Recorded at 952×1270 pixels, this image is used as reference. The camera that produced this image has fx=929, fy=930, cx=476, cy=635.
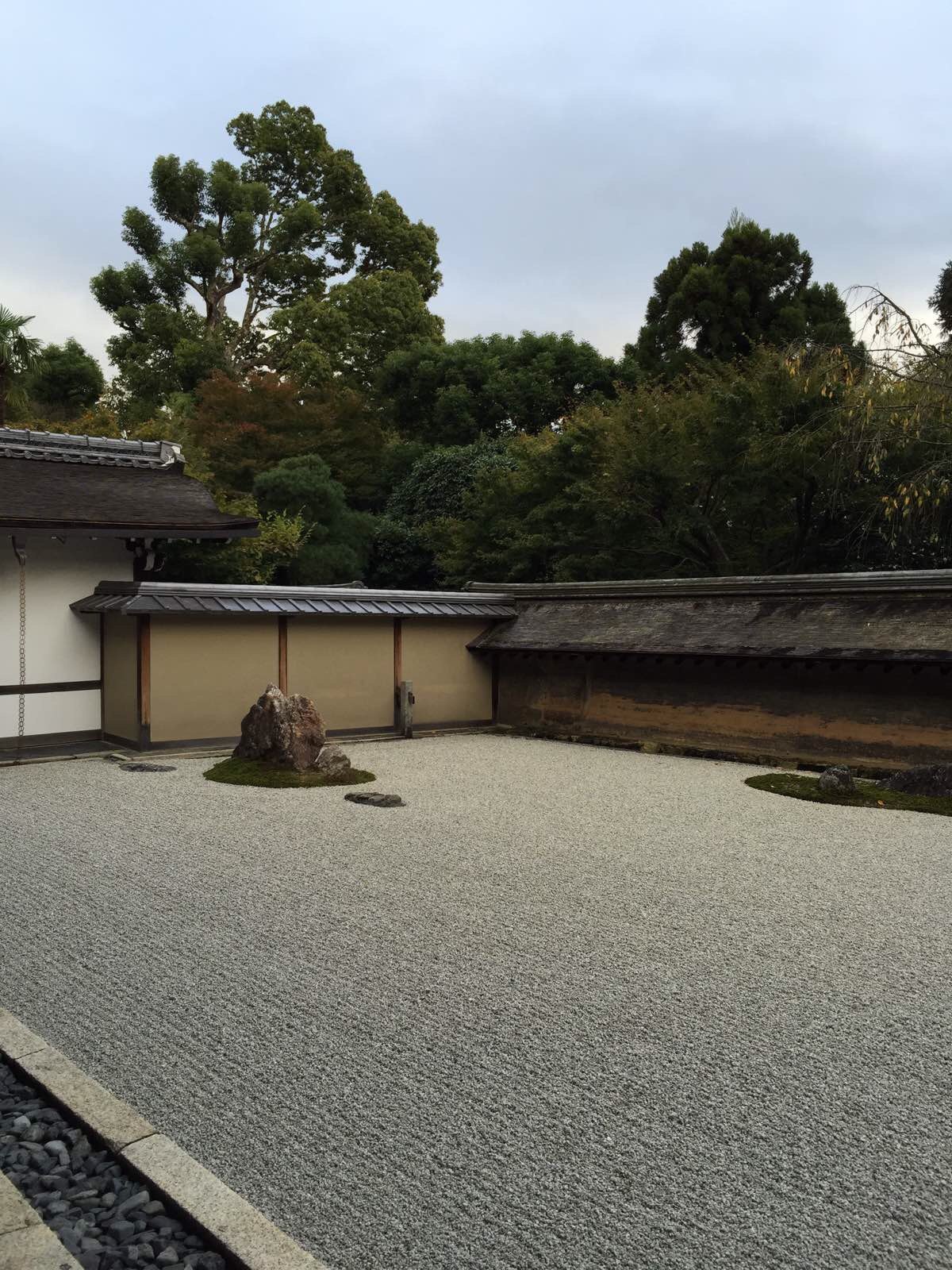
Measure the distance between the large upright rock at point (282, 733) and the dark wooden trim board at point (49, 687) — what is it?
9.32ft

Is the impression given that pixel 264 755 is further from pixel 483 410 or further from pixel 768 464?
pixel 483 410

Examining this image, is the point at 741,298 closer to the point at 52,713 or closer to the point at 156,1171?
the point at 52,713

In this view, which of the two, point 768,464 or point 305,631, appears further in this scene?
point 768,464

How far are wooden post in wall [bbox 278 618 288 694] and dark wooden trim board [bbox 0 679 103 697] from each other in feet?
7.27

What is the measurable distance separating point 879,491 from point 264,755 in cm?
1125

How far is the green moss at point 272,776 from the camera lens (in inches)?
359

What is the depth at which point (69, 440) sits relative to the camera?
1281cm

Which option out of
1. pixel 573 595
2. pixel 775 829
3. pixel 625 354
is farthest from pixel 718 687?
pixel 625 354

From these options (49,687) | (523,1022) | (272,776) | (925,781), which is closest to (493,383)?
(49,687)

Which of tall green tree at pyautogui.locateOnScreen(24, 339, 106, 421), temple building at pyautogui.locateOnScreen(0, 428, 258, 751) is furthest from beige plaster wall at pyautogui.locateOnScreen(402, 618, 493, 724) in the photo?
tall green tree at pyautogui.locateOnScreen(24, 339, 106, 421)

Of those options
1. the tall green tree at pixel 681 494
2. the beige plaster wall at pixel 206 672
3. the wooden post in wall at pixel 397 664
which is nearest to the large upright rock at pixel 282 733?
the beige plaster wall at pixel 206 672

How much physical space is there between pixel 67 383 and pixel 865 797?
1073 inches

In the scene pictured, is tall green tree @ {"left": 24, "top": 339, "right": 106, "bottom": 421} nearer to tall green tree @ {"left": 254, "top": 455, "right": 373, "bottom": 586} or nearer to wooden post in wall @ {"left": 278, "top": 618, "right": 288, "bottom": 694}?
tall green tree @ {"left": 254, "top": 455, "right": 373, "bottom": 586}

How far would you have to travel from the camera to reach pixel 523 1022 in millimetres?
3703
